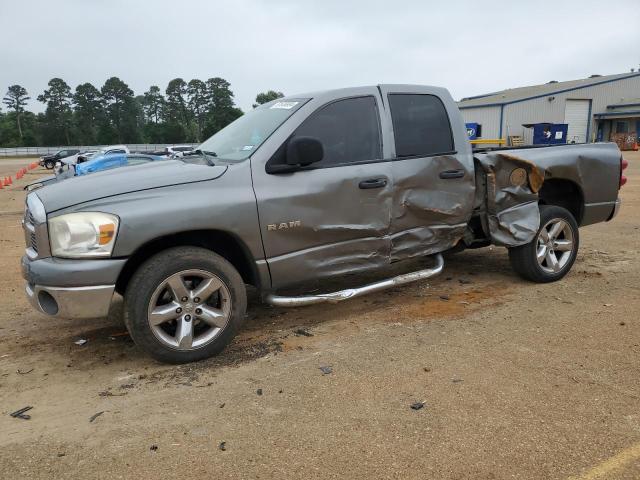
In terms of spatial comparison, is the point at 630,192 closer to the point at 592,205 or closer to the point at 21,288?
the point at 592,205

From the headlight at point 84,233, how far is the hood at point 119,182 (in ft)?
0.39

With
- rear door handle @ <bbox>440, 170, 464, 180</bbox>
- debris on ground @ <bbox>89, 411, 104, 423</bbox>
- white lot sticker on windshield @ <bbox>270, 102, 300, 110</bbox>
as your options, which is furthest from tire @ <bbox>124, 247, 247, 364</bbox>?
rear door handle @ <bbox>440, 170, 464, 180</bbox>

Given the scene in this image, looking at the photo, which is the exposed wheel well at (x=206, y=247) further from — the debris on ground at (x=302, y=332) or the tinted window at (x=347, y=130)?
the tinted window at (x=347, y=130)

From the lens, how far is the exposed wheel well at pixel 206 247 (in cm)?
359

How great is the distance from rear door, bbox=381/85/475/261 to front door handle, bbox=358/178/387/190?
14 cm

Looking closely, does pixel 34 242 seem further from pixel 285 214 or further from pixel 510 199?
pixel 510 199

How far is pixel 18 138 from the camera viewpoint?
274ft

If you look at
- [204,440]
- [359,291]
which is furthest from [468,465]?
[359,291]

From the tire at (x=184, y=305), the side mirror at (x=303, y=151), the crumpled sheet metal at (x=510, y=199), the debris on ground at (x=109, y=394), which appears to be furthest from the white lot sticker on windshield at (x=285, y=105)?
the debris on ground at (x=109, y=394)

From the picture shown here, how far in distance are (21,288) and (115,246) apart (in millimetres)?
3250

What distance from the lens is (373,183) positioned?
423cm

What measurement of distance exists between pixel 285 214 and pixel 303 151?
487 mm

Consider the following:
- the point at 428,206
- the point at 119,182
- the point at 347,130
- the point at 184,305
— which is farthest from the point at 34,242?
the point at 428,206

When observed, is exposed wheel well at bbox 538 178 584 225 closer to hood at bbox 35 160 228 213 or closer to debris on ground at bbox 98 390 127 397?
hood at bbox 35 160 228 213
